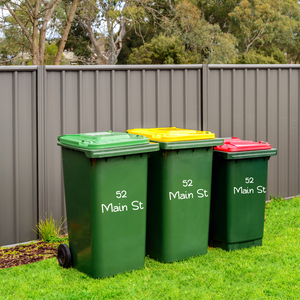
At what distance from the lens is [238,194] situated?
4633 millimetres

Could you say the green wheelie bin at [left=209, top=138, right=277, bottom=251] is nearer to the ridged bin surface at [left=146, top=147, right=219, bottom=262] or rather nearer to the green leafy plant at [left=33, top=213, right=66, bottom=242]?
the ridged bin surface at [left=146, top=147, right=219, bottom=262]

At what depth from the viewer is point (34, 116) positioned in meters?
5.07

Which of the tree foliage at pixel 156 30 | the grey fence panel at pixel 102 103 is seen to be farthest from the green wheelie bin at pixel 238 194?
the tree foliage at pixel 156 30

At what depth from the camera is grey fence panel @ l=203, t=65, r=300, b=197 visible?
635cm

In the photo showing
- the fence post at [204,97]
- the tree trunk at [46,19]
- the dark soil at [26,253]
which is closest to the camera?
the dark soil at [26,253]

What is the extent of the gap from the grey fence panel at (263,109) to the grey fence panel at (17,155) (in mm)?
2575

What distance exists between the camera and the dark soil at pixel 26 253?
4.54m

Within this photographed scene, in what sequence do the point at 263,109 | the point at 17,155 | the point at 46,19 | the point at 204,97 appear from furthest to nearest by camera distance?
1. the point at 46,19
2. the point at 263,109
3. the point at 204,97
4. the point at 17,155

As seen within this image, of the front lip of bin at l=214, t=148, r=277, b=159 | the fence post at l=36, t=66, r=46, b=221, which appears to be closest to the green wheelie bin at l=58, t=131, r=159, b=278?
the front lip of bin at l=214, t=148, r=277, b=159

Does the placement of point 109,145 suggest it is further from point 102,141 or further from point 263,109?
point 263,109

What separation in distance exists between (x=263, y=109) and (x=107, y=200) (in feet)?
13.2

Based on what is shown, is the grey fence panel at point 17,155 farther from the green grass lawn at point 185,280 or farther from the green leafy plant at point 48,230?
the green grass lawn at point 185,280

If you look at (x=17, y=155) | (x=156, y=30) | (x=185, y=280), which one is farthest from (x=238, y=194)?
(x=156, y=30)

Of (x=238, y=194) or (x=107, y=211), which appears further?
(x=238, y=194)
